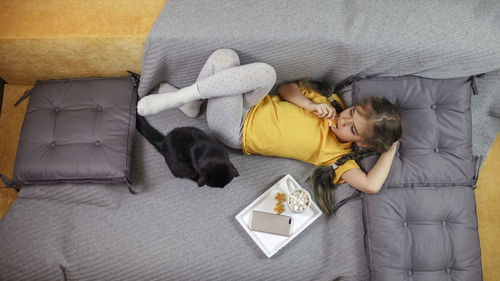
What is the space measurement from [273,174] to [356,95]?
23.4 inches

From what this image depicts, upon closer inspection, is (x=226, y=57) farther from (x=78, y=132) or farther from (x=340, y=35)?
(x=78, y=132)

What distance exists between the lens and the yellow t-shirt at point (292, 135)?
151 centimetres

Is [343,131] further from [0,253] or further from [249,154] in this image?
[0,253]

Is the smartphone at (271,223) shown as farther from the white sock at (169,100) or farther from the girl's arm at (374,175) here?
the white sock at (169,100)

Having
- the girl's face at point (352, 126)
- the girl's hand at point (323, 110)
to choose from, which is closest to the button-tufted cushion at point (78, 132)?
the girl's hand at point (323, 110)

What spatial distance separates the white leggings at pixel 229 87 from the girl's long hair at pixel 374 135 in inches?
18.8

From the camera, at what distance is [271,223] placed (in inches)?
58.2

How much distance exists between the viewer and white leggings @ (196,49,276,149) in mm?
1384

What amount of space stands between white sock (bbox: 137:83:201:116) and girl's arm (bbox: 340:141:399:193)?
0.83m

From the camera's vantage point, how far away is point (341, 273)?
4.72 feet

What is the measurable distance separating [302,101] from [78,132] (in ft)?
3.78

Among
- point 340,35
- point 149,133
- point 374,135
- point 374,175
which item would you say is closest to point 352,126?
point 374,135

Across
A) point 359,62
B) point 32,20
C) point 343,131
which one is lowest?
point 343,131

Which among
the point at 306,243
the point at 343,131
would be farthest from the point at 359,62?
the point at 306,243
